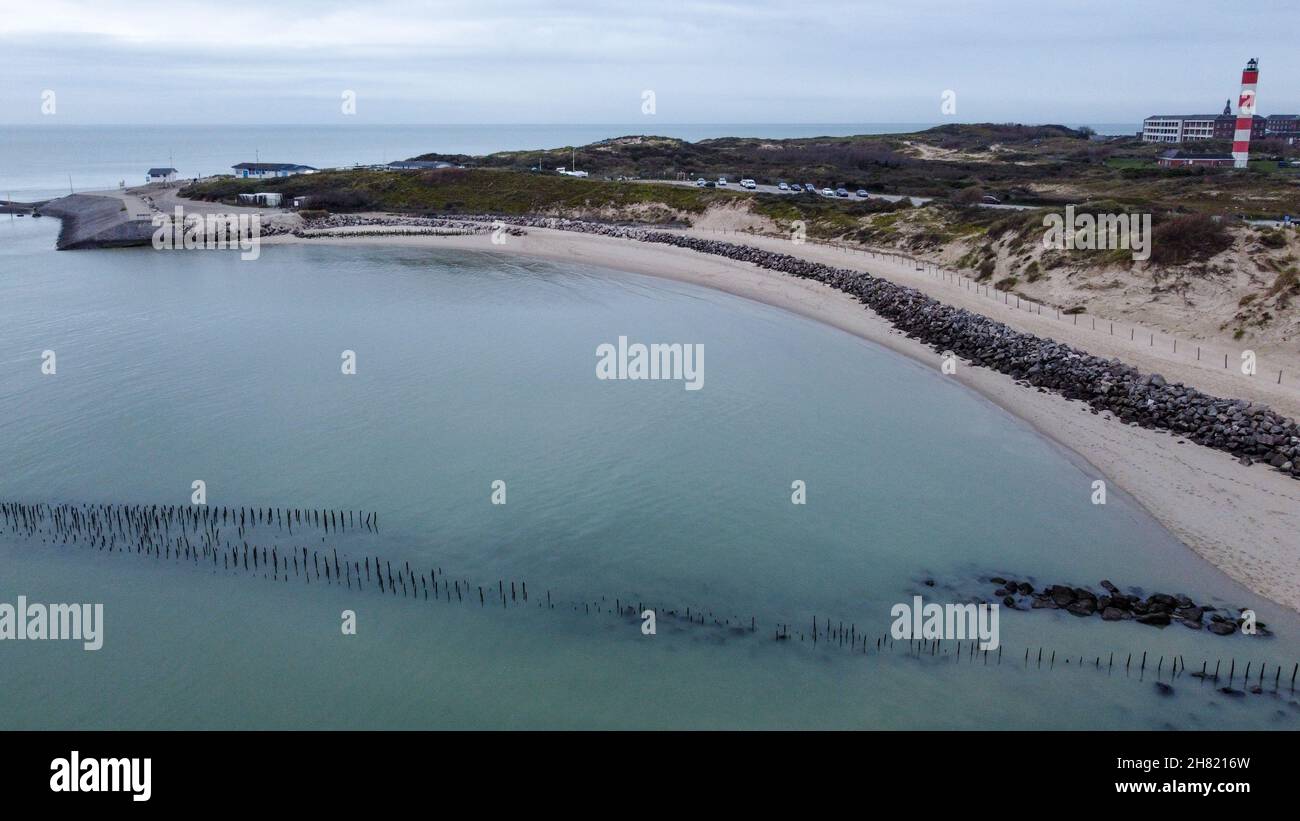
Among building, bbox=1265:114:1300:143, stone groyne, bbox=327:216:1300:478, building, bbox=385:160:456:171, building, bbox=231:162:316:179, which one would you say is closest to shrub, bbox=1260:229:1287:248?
stone groyne, bbox=327:216:1300:478

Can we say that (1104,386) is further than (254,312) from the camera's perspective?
No

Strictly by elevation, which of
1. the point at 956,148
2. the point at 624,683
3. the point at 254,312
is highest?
the point at 956,148

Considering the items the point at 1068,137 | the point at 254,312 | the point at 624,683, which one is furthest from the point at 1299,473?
the point at 1068,137

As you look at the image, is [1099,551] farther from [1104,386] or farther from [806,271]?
[806,271]

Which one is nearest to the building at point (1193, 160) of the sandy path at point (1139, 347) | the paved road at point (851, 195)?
the paved road at point (851, 195)

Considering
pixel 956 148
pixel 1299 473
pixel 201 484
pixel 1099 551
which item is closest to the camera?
pixel 1099 551

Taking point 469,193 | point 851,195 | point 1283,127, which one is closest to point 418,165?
point 469,193

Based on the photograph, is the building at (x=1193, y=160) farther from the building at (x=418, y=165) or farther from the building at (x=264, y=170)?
the building at (x=264, y=170)
